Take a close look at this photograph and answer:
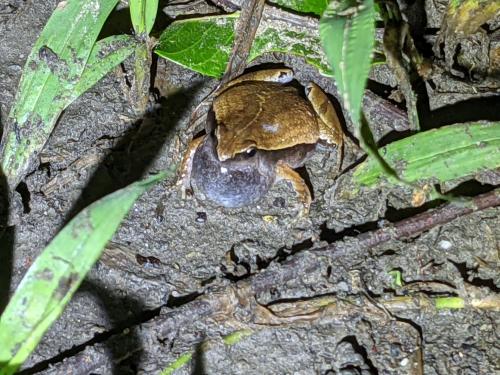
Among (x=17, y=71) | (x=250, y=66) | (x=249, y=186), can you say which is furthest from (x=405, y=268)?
(x=17, y=71)

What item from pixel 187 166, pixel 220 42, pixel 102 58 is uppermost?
pixel 102 58

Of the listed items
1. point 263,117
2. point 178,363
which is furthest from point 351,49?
point 178,363

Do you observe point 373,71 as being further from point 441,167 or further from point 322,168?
point 441,167

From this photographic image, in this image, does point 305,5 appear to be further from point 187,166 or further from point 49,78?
point 49,78

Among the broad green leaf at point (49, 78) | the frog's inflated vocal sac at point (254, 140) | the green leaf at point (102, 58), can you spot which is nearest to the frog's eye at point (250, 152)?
the frog's inflated vocal sac at point (254, 140)

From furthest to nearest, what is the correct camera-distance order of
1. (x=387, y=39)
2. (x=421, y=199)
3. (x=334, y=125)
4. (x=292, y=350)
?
(x=334, y=125)
(x=421, y=199)
(x=387, y=39)
(x=292, y=350)

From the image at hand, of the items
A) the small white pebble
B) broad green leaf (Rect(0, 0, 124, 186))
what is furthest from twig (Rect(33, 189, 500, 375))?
broad green leaf (Rect(0, 0, 124, 186))

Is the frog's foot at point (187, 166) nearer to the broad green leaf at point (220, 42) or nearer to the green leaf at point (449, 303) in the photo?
the broad green leaf at point (220, 42)
